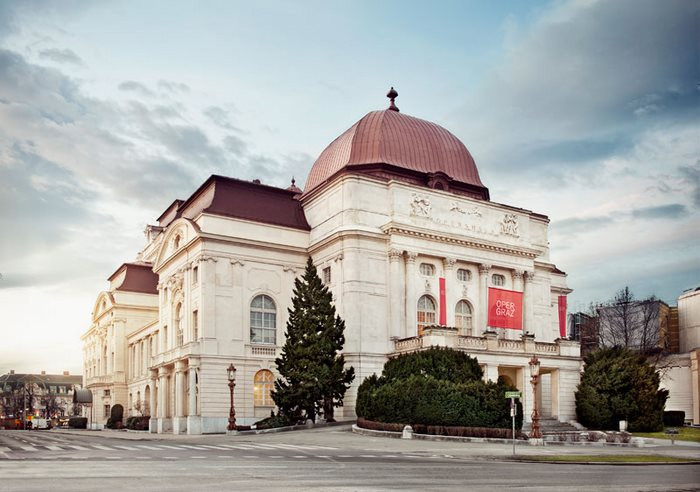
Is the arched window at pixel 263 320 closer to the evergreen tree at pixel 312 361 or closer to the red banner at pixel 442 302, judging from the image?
the evergreen tree at pixel 312 361

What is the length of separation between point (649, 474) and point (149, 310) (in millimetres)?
73036

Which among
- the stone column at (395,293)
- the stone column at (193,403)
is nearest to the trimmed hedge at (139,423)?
the stone column at (193,403)

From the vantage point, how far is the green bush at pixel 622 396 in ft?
165

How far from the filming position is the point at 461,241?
6059cm

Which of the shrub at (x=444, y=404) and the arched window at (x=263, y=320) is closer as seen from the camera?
the shrub at (x=444, y=404)

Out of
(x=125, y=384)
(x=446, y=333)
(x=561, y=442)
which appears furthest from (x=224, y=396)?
(x=125, y=384)

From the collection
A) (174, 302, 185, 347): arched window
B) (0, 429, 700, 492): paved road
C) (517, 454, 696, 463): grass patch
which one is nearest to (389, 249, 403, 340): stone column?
(174, 302, 185, 347): arched window

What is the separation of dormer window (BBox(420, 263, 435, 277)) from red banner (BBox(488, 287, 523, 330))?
495 cm

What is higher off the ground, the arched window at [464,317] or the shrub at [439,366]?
the arched window at [464,317]

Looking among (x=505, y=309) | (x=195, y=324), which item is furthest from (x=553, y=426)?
(x=195, y=324)

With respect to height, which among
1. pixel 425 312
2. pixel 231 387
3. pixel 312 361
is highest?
pixel 425 312

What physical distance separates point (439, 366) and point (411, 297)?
1271 centimetres

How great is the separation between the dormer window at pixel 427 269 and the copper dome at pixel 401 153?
6908mm

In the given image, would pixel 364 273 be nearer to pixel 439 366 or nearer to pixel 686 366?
pixel 439 366
